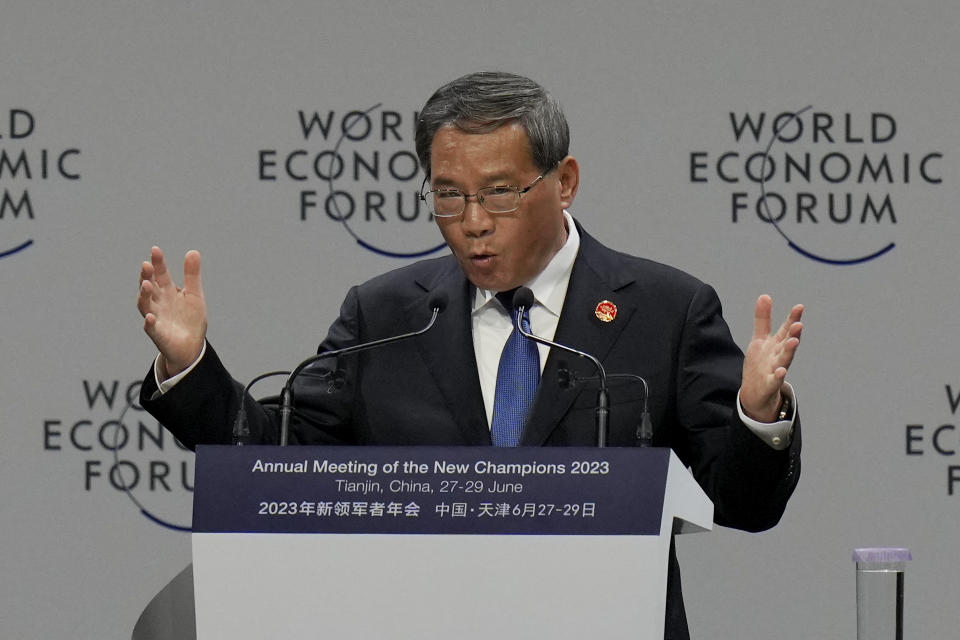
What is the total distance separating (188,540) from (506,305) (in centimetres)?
146

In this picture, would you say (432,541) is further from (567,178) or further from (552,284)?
(567,178)

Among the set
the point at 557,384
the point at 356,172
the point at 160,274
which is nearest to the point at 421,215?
the point at 356,172

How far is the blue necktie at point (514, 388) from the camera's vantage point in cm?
265

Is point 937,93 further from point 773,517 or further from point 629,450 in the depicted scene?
point 629,450

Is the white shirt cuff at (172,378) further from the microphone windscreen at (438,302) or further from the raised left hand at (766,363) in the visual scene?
the raised left hand at (766,363)

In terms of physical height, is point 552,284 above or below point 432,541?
above

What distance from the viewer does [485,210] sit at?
8.77ft

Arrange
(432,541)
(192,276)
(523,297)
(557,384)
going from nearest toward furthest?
(432,541) < (523,297) < (192,276) < (557,384)

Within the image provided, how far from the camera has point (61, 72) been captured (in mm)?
3844

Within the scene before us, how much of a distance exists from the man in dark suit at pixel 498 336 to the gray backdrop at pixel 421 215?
92 cm

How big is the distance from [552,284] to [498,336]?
16 centimetres

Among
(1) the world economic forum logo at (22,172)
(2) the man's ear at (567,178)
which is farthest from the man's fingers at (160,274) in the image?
(1) the world economic forum logo at (22,172)

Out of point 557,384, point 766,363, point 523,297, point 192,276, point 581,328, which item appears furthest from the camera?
point 581,328

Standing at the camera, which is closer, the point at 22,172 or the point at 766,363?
the point at 766,363
